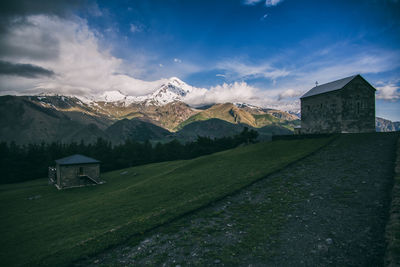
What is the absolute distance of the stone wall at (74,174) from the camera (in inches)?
1950

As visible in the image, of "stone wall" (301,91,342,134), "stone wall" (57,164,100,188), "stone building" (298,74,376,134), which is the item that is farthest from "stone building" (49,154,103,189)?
"stone building" (298,74,376,134)

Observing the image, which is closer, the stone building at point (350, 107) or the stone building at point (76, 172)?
the stone building at point (350, 107)

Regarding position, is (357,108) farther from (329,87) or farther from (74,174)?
(74,174)

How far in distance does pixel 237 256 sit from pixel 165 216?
628 centimetres

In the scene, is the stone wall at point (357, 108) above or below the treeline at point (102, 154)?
above

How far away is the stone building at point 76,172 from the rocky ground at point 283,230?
49.1 metres

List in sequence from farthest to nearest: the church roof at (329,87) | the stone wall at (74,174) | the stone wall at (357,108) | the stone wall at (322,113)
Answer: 1. the stone wall at (74,174)
2. the church roof at (329,87)
3. the stone wall at (322,113)
4. the stone wall at (357,108)

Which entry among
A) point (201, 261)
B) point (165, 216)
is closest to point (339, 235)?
point (201, 261)

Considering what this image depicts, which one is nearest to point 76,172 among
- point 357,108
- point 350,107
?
point 350,107

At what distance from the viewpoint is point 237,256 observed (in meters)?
8.30

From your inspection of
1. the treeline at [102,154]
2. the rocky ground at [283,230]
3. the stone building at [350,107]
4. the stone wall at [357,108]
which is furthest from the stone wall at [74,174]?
the stone wall at [357,108]

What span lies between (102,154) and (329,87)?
87833 millimetres

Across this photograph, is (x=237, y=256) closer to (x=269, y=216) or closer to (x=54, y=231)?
(x=269, y=216)

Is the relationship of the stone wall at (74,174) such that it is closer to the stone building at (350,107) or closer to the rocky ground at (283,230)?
the rocky ground at (283,230)
